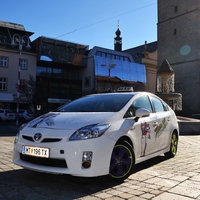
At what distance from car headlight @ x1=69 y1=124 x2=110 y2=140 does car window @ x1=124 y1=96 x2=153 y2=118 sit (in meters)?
0.71

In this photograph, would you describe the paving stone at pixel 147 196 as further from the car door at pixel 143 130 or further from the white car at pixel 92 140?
the car door at pixel 143 130

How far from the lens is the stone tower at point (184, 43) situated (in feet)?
117

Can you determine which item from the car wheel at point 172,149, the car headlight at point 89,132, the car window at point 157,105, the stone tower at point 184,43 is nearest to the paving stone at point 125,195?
the car headlight at point 89,132

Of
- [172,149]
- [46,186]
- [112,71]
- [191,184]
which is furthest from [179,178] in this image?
[112,71]

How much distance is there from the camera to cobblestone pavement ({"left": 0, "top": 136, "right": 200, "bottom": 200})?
3027mm

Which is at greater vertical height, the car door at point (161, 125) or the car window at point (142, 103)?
the car window at point (142, 103)

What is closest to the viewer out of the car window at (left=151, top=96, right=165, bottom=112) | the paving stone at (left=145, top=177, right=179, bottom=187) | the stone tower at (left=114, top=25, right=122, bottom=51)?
the paving stone at (left=145, top=177, right=179, bottom=187)

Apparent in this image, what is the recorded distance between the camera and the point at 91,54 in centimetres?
4250

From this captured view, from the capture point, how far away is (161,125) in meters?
4.95

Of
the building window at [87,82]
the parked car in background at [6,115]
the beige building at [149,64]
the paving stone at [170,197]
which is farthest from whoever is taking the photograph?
the beige building at [149,64]

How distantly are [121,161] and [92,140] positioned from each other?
0.69m

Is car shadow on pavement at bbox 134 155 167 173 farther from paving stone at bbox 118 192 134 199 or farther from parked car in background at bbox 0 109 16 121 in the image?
parked car in background at bbox 0 109 16 121

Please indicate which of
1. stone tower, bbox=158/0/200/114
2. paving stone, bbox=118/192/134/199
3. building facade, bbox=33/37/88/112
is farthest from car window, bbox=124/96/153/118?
stone tower, bbox=158/0/200/114

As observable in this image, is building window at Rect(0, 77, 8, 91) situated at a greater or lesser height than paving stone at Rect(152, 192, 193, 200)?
greater
